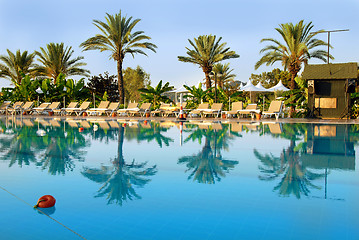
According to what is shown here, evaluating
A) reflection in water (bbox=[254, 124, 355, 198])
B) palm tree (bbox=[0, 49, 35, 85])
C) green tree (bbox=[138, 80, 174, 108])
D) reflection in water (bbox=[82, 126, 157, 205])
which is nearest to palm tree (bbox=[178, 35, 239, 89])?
green tree (bbox=[138, 80, 174, 108])

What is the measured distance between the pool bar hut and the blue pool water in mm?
15027

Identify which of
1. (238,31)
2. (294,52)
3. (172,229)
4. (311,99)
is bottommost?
(172,229)

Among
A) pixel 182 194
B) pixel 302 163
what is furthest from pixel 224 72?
pixel 182 194

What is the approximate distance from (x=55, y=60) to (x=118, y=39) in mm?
9518

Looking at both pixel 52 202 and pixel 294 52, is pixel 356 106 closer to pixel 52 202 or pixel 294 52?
pixel 294 52

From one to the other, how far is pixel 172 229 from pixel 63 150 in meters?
5.45

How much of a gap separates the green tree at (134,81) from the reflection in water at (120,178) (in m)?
53.8

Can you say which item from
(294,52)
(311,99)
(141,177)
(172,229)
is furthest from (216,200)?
(294,52)

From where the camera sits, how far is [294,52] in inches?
1057

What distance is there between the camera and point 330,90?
849 inches

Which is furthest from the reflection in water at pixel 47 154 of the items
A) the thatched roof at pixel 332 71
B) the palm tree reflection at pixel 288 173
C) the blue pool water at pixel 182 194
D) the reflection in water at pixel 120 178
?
the thatched roof at pixel 332 71

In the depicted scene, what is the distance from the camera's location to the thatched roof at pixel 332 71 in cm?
2134

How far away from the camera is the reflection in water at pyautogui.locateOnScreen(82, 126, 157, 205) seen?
13.5 feet

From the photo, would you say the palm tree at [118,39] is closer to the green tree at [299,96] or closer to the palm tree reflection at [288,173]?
the green tree at [299,96]
